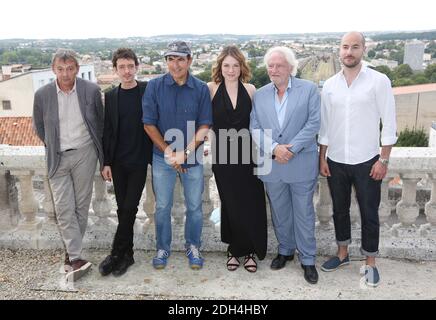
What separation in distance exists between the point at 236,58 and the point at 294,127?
653mm

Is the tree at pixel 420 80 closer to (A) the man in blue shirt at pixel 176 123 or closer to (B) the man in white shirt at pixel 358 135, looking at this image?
(B) the man in white shirt at pixel 358 135

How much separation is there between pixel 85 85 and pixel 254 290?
6.41 feet

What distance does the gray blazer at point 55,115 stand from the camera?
10.8ft

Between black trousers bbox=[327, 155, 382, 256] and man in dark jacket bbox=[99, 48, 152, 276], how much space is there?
1.43m

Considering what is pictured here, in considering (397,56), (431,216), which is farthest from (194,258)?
(397,56)

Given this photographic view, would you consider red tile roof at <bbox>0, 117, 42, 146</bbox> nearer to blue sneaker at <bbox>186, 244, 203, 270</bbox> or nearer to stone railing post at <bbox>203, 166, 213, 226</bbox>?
stone railing post at <bbox>203, 166, 213, 226</bbox>

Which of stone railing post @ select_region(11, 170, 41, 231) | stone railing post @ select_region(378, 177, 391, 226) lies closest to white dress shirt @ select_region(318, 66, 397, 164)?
stone railing post @ select_region(378, 177, 391, 226)

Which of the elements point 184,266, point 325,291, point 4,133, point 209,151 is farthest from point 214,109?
point 4,133

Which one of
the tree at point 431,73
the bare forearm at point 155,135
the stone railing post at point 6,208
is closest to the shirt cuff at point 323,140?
the bare forearm at point 155,135

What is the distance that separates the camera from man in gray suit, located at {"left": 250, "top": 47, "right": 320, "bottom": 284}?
3.24 m

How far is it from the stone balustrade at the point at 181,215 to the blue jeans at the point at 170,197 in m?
0.26

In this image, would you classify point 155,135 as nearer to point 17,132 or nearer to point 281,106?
point 281,106

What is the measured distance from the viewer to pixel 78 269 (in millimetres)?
3453
